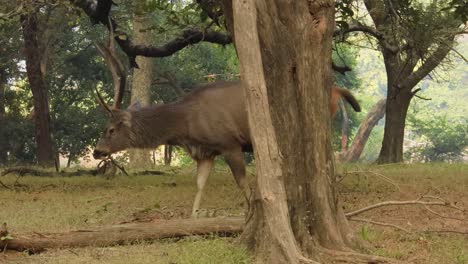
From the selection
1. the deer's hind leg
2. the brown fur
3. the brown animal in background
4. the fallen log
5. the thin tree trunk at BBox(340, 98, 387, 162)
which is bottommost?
the fallen log

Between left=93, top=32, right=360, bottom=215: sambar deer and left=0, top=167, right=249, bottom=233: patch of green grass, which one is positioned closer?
left=0, top=167, right=249, bottom=233: patch of green grass

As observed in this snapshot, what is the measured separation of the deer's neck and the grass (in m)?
0.83

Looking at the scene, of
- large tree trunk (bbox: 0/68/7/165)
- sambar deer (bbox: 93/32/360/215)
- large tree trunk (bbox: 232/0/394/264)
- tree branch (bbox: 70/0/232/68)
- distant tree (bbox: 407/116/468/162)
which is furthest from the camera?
distant tree (bbox: 407/116/468/162)

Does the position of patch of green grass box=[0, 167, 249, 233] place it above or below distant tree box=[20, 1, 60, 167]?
below

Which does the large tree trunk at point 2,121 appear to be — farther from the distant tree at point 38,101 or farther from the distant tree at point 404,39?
the distant tree at point 404,39

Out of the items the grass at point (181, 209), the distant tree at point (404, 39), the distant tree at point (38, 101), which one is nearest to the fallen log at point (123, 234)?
the grass at point (181, 209)

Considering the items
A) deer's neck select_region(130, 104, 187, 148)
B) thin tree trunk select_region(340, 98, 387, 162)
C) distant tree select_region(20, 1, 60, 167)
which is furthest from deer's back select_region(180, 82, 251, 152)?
thin tree trunk select_region(340, 98, 387, 162)

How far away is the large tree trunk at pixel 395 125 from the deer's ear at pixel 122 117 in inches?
418

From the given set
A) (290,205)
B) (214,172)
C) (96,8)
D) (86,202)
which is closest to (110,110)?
(86,202)

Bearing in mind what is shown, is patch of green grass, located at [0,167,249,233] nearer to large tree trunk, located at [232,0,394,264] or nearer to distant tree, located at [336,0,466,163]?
large tree trunk, located at [232,0,394,264]

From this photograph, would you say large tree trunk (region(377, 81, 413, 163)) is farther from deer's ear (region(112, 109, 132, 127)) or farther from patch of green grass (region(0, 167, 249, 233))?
deer's ear (region(112, 109, 132, 127))

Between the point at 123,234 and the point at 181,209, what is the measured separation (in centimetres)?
270

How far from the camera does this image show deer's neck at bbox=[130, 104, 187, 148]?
966 centimetres

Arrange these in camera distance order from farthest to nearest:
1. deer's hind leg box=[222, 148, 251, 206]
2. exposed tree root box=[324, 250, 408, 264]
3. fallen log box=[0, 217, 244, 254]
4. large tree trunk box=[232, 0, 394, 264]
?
deer's hind leg box=[222, 148, 251, 206]
fallen log box=[0, 217, 244, 254]
large tree trunk box=[232, 0, 394, 264]
exposed tree root box=[324, 250, 408, 264]
